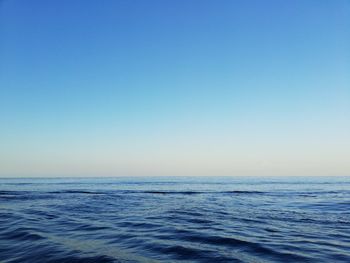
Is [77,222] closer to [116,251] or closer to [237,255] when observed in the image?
[116,251]

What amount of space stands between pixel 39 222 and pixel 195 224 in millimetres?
7662

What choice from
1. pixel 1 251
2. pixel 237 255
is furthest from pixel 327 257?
pixel 1 251

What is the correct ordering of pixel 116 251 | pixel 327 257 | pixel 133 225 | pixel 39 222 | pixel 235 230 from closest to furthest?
1. pixel 327 257
2. pixel 116 251
3. pixel 235 230
4. pixel 133 225
5. pixel 39 222

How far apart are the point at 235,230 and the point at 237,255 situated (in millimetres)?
4039

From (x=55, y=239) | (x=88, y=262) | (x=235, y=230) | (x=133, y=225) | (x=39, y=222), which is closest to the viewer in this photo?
(x=88, y=262)

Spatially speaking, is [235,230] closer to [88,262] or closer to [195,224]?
[195,224]

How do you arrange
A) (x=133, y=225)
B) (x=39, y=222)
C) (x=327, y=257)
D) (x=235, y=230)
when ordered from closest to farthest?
(x=327, y=257) < (x=235, y=230) < (x=133, y=225) < (x=39, y=222)

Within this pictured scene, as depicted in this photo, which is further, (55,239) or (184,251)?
(55,239)

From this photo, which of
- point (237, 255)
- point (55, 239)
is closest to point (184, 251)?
point (237, 255)

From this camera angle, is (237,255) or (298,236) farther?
(298,236)

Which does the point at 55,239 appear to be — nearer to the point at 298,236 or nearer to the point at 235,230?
the point at 235,230

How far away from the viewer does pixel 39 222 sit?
16.0 m

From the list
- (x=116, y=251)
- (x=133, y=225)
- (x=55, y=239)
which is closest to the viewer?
(x=116, y=251)

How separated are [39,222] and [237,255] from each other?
1074 cm
